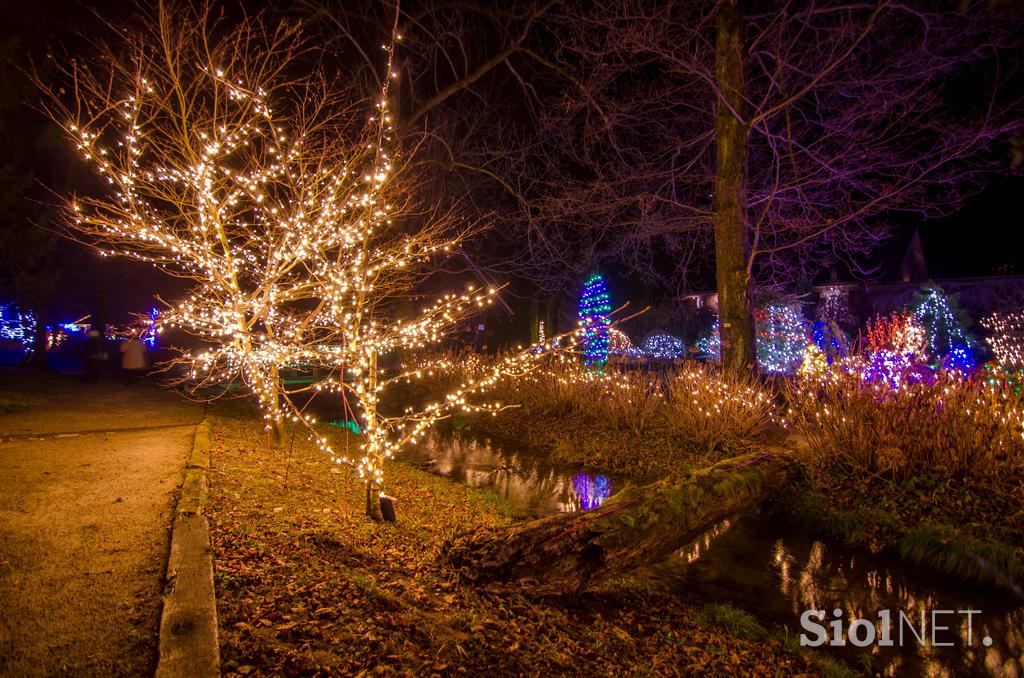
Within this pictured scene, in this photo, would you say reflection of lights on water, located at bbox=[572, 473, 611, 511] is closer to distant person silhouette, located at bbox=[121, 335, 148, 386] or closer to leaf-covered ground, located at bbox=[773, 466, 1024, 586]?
leaf-covered ground, located at bbox=[773, 466, 1024, 586]

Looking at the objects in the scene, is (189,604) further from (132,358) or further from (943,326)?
(943,326)

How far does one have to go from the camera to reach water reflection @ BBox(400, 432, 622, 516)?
25.0 ft

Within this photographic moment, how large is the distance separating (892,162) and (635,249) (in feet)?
16.1

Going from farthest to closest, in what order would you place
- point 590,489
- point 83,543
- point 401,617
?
point 590,489 → point 83,543 → point 401,617

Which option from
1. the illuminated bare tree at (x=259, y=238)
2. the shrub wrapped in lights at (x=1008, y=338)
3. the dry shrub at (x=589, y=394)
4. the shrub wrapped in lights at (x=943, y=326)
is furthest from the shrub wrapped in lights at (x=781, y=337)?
the illuminated bare tree at (x=259, y=238)

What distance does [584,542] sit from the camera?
4.41m

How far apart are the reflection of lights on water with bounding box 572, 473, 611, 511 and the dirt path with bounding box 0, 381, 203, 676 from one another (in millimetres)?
5062

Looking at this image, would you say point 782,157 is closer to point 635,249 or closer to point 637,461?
point 635,249

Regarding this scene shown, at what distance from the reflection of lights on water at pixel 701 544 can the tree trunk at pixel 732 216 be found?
4.04m

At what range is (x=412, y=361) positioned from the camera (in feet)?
58.5

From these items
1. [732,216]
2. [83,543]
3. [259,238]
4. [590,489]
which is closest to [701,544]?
[590,489]

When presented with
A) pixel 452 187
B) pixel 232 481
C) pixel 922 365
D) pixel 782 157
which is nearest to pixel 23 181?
pixel 452 187

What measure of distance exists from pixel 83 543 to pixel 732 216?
408 inches

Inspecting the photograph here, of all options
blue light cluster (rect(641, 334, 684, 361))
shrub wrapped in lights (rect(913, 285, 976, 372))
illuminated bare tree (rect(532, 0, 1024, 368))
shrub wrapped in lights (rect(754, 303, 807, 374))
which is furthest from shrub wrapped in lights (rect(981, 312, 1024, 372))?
blue light cluster (rect(641, 334, 684, 361))
